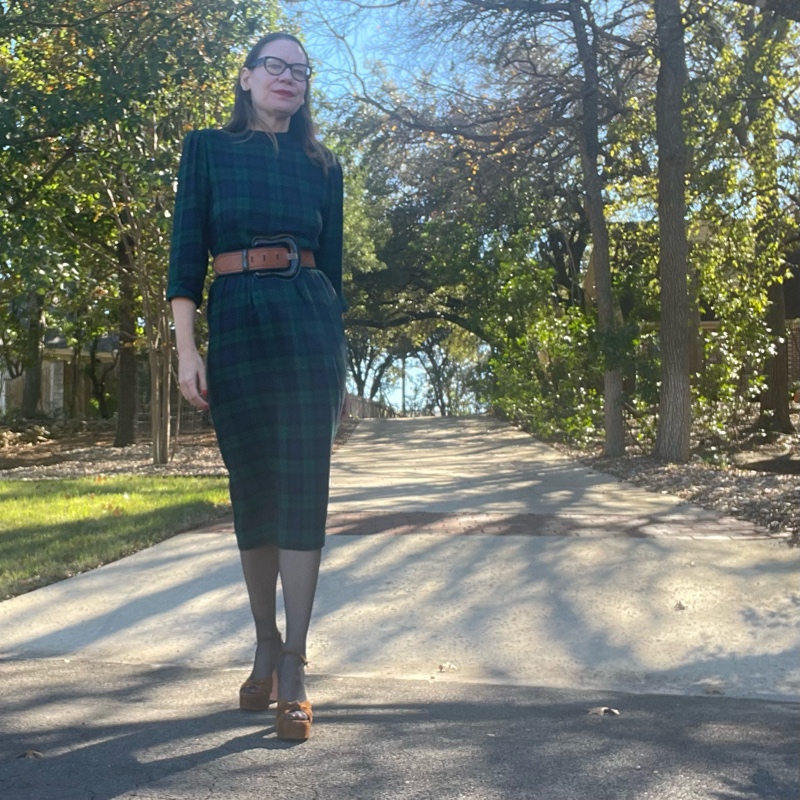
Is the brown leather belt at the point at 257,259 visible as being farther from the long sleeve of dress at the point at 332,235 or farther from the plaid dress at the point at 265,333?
the long sleeve of dress at the point at 332,235

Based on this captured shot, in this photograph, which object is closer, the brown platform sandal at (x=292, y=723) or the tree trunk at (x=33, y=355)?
the brown platform sandal at (x=292, y=723)

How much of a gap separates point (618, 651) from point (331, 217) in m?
2.18

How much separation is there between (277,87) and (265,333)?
2.70ft

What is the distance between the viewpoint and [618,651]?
4.50 metres

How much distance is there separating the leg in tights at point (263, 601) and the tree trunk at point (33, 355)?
598 inches

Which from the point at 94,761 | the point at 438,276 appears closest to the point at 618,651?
the point at 94,761

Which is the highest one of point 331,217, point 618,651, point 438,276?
point 438,276

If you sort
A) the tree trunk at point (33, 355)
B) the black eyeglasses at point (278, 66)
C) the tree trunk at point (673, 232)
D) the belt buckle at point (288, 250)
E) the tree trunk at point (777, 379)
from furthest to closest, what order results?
the tree trunk at point (33, 355) < the tree trunk at point (777, 379) < the tree trunk at point (673, 232) < the black eyeglasses at point (278, 66) < the belt buckle at point (288, 250)

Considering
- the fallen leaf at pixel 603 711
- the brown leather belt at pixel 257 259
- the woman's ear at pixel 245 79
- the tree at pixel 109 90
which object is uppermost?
the tree at pixel 109 90

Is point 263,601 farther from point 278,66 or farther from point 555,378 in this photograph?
point 555,378

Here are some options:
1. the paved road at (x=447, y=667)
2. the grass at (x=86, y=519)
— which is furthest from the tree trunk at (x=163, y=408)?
the paved road at (x=447, y=667)

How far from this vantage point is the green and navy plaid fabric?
3.38m

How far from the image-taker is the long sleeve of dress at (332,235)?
3586 mm

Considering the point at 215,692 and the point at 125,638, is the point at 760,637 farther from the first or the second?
the point at 125,638
